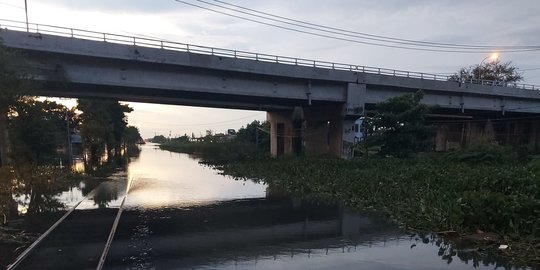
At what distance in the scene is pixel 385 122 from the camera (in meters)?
31.0

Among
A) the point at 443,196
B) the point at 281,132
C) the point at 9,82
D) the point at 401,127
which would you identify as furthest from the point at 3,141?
the point at 281,132

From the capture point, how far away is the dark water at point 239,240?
25.0ft

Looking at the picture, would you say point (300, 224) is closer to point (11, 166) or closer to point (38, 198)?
point (38, 198)

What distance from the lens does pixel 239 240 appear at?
372 inches

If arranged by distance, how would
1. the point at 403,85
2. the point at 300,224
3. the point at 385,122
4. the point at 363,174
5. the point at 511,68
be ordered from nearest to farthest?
the point at 300,224
the point at 363,174
the point at 385,122
the point at 403,85
the point at 511,68

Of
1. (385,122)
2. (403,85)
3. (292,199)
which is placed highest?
(403,85)

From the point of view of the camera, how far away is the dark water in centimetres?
763

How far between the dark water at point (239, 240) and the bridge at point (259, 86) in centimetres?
1290

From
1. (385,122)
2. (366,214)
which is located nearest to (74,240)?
(366,214)

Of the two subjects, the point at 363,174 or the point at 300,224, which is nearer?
the point at 300,224

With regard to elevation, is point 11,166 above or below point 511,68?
below

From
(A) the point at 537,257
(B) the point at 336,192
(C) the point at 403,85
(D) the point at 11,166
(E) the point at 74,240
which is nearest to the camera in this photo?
(A) the point at 537,257

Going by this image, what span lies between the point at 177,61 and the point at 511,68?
177ft

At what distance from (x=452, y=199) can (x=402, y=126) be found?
66.9 ft
